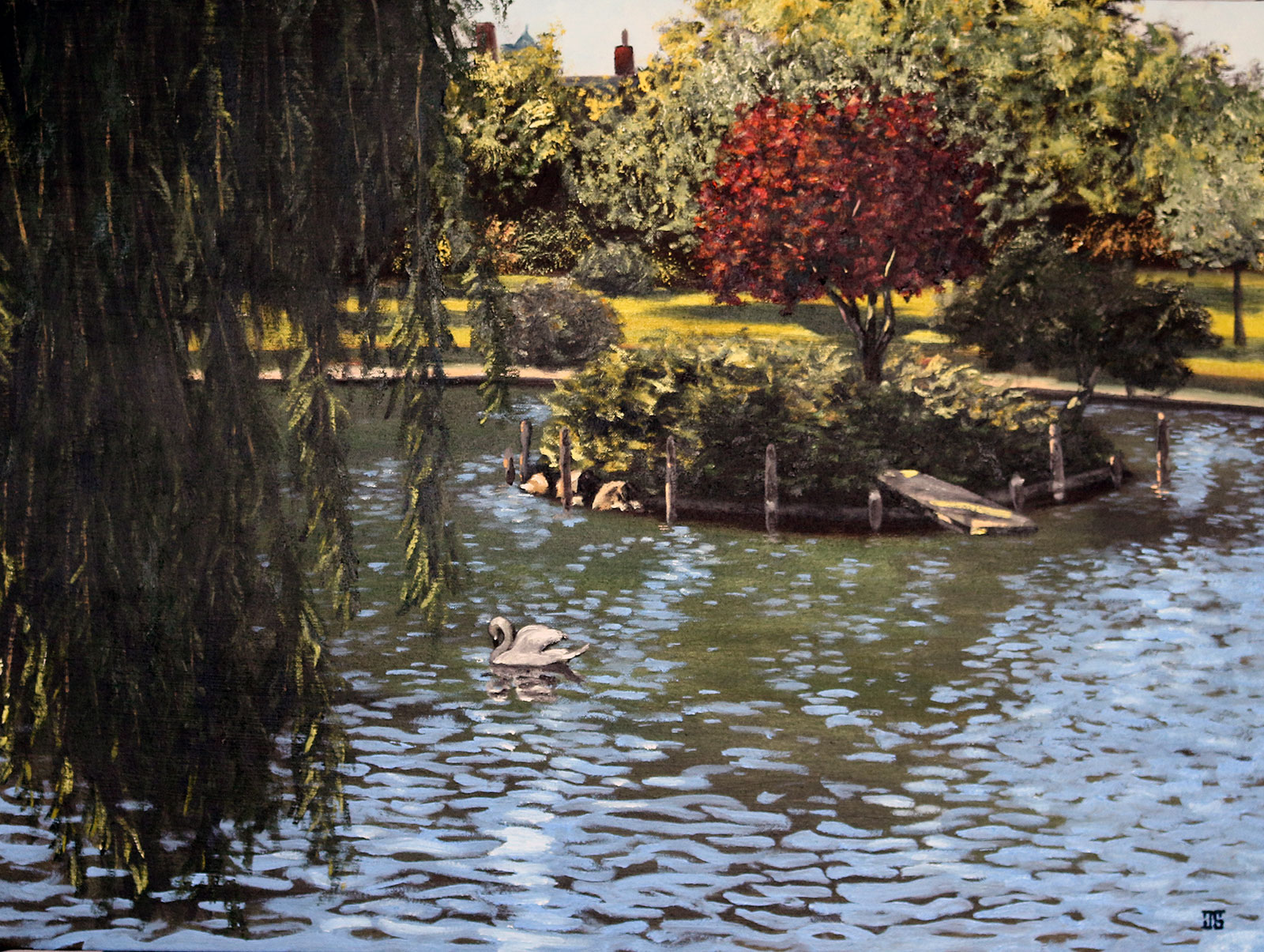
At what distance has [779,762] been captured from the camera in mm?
5945

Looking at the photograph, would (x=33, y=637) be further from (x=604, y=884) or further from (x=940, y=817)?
(x=940, y=817)

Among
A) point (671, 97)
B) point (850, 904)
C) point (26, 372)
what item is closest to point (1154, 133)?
point (671, 97)

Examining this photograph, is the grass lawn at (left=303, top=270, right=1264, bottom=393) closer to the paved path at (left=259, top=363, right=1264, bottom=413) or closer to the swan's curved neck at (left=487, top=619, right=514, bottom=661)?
the paved path at (left=259, top=363, right=1264, bottom=413)

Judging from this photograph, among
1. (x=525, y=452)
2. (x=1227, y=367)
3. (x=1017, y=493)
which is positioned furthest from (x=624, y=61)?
(x=1227, y=367)

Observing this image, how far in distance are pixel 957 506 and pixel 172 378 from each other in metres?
8.58

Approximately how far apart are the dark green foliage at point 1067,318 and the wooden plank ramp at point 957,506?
2.38 meters

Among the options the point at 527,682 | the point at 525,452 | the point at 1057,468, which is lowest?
the point at 527,682

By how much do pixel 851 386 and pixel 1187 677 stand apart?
17.9 feet

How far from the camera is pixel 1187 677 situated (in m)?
6.91

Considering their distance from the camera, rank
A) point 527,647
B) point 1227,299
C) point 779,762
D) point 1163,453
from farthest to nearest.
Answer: point 1163,453 < point 1227,299 < point 527,647 < point 779,762

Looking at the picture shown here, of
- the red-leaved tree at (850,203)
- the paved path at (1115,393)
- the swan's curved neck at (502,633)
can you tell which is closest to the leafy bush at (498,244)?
the paved path at (1115,393)

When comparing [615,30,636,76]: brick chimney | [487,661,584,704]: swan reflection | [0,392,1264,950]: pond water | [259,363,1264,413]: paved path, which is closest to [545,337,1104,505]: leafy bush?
[259,363,1264,413]: paved path

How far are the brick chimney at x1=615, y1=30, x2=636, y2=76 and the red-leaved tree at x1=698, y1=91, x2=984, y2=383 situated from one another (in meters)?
4.29

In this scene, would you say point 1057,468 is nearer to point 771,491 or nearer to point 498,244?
point 771,491
